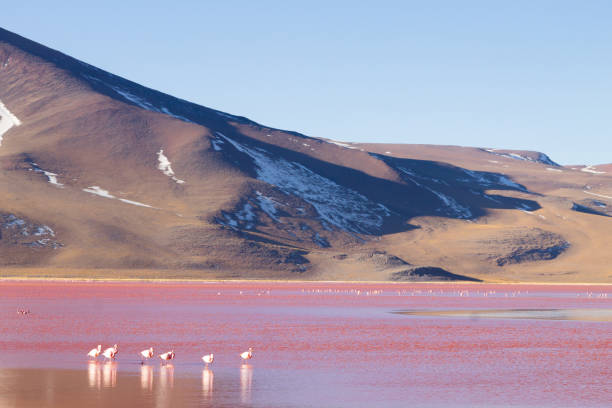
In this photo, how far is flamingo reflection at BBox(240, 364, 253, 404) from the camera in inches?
1096

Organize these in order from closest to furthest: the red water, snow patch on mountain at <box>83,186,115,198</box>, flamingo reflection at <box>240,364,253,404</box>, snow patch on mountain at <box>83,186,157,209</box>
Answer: flamingo reflection at <box>240,364,253,404</box> < the red water < snow patch on mountain at <box>83,186,157,209</box> < snow patch on mountain at <box>83,186,115,198</box>

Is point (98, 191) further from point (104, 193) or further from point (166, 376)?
point (166, 376)

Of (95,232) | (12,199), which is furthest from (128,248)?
(12,199)

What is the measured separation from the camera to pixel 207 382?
101 ft

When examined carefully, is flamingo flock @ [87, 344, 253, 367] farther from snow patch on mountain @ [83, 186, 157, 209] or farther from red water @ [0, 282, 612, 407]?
snow patch on mountain @ [83, 186, 157, 209]

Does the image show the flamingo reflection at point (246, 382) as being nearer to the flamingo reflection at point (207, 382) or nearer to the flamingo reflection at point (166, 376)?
the flamingo reflection at point (207, 382)

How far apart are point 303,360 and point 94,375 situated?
9.31 metres

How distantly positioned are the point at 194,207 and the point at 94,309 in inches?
4802

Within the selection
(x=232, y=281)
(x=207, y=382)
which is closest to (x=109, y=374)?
(x=207, y=382)

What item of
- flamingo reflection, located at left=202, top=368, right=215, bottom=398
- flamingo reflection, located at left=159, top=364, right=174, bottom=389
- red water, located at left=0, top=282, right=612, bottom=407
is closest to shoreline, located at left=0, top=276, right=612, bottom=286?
red water, located at left=0, top=282, right=612, bottom=407

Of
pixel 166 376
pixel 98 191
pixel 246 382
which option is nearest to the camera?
pixel 246 382

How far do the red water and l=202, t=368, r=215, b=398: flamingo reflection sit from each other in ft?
0.21

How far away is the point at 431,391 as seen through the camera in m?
29.9

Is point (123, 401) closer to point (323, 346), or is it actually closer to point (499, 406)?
point (499, 406)
